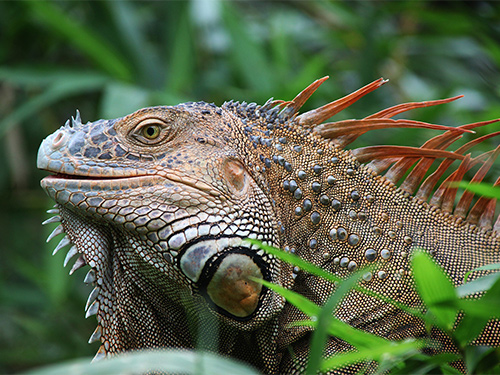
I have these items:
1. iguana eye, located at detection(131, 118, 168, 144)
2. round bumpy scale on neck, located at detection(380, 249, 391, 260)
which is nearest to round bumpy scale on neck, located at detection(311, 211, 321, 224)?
round bumpy scale on neck, located at detection(380, 249, 391, 260)

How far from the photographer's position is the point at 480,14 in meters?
5.22

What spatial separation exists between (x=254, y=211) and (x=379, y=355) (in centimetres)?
87

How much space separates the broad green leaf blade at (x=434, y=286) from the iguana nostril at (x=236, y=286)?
2.32 ft

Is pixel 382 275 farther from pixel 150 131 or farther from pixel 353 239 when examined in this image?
pixel 150 131

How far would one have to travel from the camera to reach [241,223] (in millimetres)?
1947

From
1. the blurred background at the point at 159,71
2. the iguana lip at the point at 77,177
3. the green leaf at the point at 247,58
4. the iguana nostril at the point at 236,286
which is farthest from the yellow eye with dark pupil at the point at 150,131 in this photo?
the green leaf at the point at 247,58

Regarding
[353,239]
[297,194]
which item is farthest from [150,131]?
[353,239]

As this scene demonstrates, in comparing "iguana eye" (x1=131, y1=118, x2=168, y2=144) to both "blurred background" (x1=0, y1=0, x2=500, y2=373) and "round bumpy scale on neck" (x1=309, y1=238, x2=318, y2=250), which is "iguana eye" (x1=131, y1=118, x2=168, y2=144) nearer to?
"round bumpy scale on neck" (x1=309, y1=238, x2=318, y2=250)

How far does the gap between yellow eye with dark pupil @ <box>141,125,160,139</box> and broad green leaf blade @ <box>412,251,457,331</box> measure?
1.16 meters

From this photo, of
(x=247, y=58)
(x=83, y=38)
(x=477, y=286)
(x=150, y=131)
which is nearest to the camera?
(x=477, y=286)

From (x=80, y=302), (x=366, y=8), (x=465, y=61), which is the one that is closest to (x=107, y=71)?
(x=80, y=302)

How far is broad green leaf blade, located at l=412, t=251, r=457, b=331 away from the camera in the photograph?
1.25 metres

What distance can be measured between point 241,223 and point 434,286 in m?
0.83

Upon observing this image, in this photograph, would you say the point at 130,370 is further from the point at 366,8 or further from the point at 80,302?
the point at 366,8
